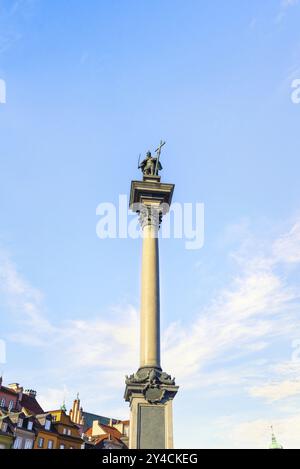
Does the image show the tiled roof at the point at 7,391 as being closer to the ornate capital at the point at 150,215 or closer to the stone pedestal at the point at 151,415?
the ornate capital at the point at 150,215

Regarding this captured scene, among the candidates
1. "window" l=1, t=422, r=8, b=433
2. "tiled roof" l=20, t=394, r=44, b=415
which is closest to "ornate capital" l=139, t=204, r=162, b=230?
"window" l=1, t=422, r=8, b=433

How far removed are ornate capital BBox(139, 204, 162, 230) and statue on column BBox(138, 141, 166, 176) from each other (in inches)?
106

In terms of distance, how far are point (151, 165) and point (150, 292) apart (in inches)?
326

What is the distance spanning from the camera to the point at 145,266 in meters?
21.4

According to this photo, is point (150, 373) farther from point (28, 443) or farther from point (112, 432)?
point (112, 432)

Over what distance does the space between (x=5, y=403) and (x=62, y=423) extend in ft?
28.1

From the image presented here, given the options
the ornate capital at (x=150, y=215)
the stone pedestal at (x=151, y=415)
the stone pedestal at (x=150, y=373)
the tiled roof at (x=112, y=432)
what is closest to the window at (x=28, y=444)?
the tiled roof at (x=112, y=432)

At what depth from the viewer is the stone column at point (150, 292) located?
1925 centimetres

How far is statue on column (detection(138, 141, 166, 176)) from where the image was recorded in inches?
994

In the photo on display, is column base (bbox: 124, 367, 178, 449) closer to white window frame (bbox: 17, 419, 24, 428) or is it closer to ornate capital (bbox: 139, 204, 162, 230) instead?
ornate capital (bbox: 139, 204, 162, 230)

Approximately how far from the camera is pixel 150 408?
17984 mm

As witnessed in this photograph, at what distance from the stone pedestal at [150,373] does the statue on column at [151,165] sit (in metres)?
2.08
